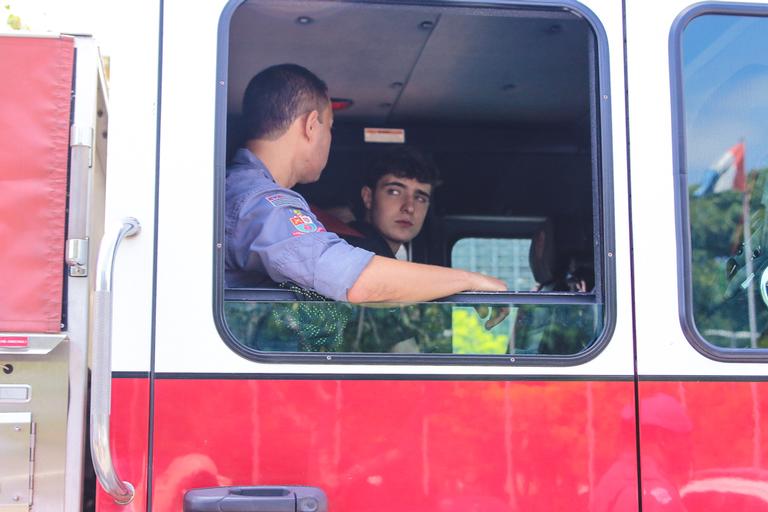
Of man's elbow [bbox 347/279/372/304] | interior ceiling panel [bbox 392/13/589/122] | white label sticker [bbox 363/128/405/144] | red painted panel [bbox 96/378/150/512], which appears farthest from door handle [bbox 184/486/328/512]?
white label sticker [bbox 363/128/405/144]

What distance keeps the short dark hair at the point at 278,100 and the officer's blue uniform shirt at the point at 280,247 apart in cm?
36

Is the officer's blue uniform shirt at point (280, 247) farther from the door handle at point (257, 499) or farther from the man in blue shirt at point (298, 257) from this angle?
the door handle at point (257, 499)

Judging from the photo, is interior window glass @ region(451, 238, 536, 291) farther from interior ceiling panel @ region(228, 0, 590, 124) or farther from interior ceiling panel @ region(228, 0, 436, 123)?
interior ceiling panel @ region(228, 0, 436, 123)

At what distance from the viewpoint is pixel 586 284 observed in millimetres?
3324

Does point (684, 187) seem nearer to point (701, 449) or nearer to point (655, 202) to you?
point (655, 202)

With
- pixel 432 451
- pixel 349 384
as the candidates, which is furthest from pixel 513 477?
pixel 349 384

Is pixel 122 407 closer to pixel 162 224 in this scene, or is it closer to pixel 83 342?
pixel 83 342

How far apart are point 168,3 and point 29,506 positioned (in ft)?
3.72

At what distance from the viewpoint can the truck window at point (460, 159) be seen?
184 cm

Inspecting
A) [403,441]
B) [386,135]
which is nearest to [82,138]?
[403,441]

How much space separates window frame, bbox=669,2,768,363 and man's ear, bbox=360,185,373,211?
76.5 inches

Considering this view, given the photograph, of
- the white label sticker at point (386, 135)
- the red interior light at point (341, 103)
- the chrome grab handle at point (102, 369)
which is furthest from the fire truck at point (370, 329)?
the white label sticker at point (386, 135)

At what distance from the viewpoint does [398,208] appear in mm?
3611

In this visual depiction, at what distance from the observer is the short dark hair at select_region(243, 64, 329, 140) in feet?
8.09
